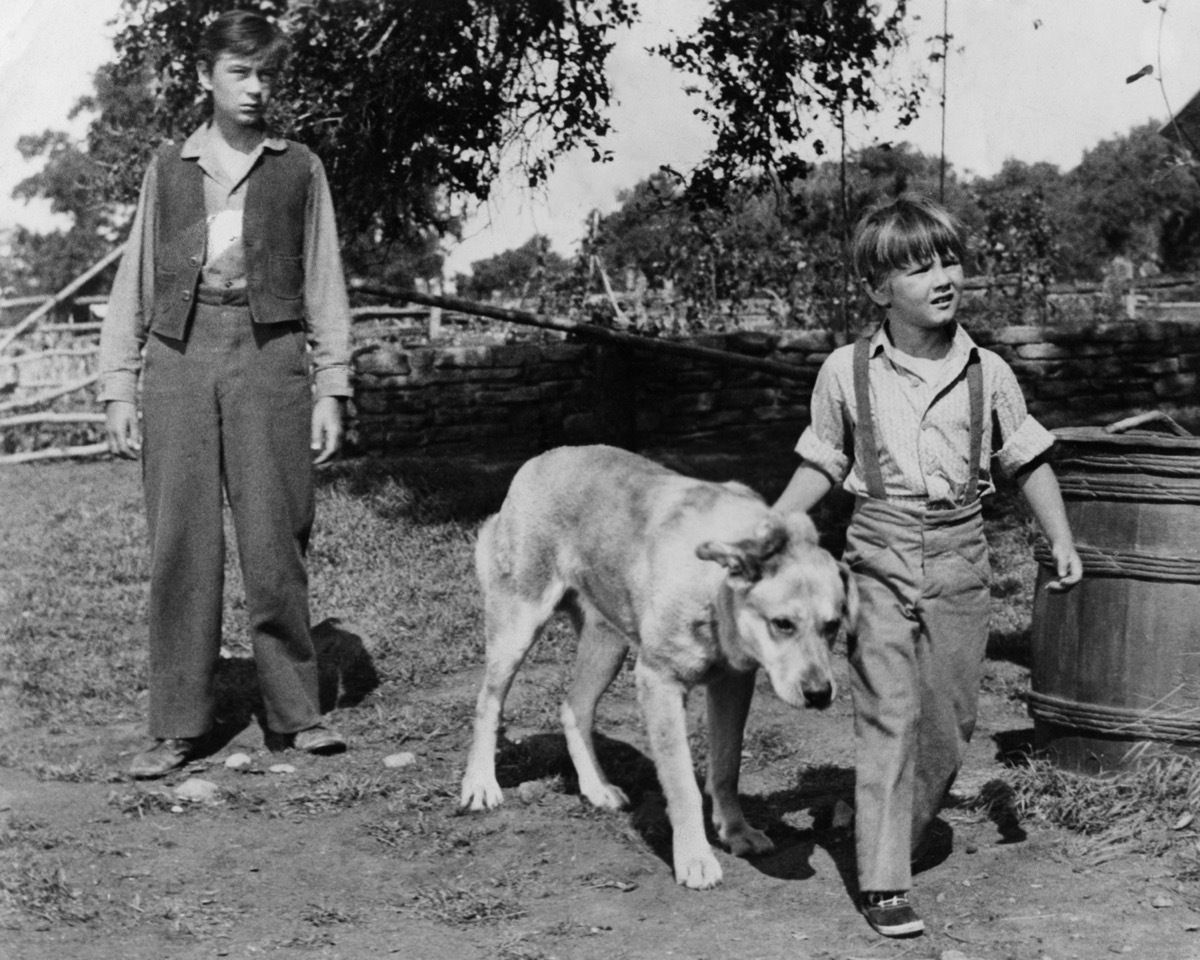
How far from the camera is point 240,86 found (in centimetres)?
489

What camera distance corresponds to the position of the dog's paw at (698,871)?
12.8 feet

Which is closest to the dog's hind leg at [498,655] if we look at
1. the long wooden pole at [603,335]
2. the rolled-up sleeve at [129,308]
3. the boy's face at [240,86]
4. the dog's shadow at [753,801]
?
the dog's shadow at [753,801]

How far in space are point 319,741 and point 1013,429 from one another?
2.85 metres

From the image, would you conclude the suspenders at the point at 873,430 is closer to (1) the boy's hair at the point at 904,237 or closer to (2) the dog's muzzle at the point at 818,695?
(1) the boy's hair at the point at 904,237

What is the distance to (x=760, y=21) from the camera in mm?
8352

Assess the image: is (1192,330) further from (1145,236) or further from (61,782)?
(1145,236)

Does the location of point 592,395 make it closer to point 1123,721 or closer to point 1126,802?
point 1123,721

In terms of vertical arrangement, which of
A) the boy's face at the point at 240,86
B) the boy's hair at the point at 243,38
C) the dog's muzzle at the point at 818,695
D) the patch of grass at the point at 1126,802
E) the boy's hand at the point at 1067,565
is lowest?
the patch of grass at the point at 1126,802

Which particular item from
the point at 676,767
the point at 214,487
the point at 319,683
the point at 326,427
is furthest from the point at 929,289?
the point at 319,683

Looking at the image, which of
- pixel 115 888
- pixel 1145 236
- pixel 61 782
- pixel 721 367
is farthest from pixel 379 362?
pixel 1145 236

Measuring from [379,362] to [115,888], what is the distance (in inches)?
325

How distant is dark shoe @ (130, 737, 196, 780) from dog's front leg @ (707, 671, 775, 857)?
6.67ft

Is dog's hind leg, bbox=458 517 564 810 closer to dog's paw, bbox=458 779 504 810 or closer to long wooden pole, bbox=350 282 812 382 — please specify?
dog's paw, bbox=458 779 504 810

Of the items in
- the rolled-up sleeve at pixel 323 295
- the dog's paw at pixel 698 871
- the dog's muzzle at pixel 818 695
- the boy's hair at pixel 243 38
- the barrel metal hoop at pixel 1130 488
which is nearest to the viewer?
the dog's muzzle at pixel 818 695
